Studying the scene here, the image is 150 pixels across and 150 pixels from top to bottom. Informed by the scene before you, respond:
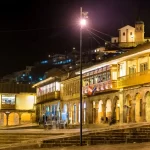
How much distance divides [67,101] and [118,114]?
16.6m

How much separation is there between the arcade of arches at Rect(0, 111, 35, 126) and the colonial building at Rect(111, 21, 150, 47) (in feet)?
114

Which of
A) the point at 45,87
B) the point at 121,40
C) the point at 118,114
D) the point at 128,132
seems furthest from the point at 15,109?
the point at 128,132

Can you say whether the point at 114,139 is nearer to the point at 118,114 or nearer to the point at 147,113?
the point at 147,113

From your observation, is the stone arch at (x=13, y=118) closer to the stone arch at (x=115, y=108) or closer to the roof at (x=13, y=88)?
the roof at (x=13, y=88)

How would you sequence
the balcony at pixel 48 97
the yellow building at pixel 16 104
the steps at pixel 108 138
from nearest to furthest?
the steps at pixel 108 138
the balcony at pixel 48 97
the yellow building at pixel 16 104

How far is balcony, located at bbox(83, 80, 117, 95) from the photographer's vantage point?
42.0 meters

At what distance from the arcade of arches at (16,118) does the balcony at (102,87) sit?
2894 cm

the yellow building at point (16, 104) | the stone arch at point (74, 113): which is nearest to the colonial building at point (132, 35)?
the yellow building at point (16, 104)

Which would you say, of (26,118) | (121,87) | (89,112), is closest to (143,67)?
(121,87)

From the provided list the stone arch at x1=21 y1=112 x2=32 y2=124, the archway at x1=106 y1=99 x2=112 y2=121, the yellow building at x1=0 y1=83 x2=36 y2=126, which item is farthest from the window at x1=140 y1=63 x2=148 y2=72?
the stone arch at x1=21 y1=112 x2=32 y2=124

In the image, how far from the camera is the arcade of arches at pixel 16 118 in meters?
75.1

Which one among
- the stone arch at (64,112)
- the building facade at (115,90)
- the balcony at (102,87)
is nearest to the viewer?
the building facade at (115,90)

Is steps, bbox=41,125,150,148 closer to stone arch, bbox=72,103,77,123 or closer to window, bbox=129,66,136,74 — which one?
window, bbox=129,66,136,74

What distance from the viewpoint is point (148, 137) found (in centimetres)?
2608
